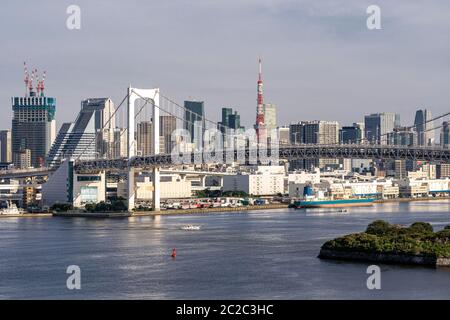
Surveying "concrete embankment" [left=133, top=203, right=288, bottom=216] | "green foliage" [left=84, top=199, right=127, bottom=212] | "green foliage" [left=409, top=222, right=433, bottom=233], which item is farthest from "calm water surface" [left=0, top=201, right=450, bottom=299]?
"green foliage" [left=84, top=199, right=127, bottom=212]

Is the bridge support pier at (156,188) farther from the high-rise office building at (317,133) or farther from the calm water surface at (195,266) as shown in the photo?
the high-rise office building at (317,133)

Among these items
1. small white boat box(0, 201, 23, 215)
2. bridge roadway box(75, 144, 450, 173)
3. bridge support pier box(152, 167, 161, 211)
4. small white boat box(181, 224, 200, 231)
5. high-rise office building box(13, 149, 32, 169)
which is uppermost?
high-rise office building box(13, 149, 32, 169)

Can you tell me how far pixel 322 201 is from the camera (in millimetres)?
34031

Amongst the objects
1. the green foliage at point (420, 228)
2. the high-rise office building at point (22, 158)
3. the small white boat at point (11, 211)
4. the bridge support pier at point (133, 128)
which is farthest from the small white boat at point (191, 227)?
the high-rise office building at point (22, 158)

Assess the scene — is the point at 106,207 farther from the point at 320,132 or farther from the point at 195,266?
the point at 320,132

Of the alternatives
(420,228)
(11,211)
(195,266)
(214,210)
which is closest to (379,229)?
(420,228)

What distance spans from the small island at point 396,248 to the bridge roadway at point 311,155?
30.1 feet

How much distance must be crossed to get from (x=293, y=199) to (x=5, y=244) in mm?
18839

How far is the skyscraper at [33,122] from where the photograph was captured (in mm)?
62594

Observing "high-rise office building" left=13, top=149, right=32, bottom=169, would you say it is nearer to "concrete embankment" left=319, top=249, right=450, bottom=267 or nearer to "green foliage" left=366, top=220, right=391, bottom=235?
"green foliage" left=366, top=220, right=391, bottom=235

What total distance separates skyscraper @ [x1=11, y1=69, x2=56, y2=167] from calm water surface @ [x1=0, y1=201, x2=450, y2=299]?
42.1m

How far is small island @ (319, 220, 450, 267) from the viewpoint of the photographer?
13.4 metres

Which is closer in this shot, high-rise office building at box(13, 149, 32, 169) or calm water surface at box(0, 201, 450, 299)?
calm water surface at box(0, 201, 450, 299)

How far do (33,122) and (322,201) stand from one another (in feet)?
108
